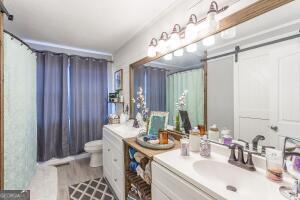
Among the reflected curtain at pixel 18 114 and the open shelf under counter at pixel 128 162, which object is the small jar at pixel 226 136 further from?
the reflected curtain at pixel 18 114

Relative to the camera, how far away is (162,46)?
5.83ft

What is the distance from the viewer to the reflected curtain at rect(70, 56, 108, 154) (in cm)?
298

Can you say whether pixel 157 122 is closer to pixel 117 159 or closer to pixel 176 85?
pixel 176 85

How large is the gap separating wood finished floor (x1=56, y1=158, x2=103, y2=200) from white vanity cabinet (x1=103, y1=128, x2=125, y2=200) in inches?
16.7

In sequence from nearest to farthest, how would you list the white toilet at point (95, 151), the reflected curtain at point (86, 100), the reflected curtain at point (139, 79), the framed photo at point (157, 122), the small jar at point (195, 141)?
the small jar at point (195, 141), the framed photo at point (157, 122), the reflected curtain at point (139, 79), the white toilet at point (95, 151), the reflected curtain at point (86, 100)

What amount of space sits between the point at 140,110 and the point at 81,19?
4.84 feet

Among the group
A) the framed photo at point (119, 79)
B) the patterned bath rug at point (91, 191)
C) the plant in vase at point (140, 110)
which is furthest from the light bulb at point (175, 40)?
the patterned bath rug at point (91, 191)

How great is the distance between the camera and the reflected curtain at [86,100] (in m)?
2.98

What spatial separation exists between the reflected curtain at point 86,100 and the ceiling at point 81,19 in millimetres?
556

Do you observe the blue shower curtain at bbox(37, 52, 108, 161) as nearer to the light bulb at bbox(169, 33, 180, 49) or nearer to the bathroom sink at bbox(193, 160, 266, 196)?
the light bulb at bbox(169, 33, 180, 49)

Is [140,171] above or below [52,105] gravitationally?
below

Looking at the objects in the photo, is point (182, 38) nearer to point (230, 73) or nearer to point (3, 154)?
point (230, 73)

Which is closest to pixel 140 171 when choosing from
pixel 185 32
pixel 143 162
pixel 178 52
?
pixel 143 162

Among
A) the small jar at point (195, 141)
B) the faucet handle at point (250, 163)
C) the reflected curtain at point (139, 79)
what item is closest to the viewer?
the faucet handle at point (250, 163)
